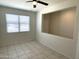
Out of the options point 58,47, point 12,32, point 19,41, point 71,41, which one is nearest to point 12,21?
point 12,32

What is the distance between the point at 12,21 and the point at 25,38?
1.61 meters

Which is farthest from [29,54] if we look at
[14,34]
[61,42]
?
[14,34]

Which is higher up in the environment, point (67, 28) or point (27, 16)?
point (27, 16)

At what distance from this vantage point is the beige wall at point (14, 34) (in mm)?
3973

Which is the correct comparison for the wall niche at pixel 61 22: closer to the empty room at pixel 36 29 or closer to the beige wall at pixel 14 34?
the empty room at pixel 36 29

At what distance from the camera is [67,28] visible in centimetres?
430

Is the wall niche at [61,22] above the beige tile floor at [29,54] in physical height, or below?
above

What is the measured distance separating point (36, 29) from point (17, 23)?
163 cm

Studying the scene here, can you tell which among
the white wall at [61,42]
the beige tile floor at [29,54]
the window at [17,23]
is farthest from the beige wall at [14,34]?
the white wall at [61,42]

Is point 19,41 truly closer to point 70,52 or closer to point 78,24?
point 70,52

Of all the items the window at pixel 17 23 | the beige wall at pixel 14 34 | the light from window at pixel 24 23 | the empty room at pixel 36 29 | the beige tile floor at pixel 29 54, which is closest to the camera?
the beige tile floor at pixel 29 54

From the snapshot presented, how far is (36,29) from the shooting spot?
5.42 metres

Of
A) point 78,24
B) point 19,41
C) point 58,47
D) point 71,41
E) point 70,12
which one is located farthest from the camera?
point 19,41

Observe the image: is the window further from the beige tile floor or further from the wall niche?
the beige tile floor
